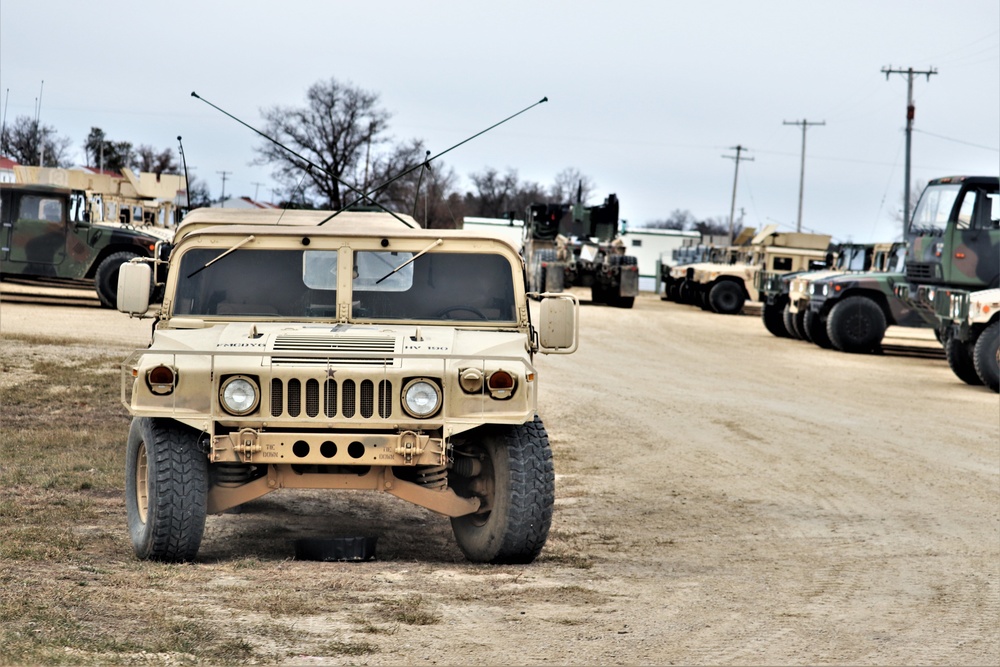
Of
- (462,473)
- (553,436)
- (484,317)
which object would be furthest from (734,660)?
(553,436)

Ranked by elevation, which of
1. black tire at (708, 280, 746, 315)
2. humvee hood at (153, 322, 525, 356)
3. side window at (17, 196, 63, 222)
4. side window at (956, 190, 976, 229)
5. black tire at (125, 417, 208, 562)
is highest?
side window at (956, 190, 976, 229)

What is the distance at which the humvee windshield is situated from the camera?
709cm

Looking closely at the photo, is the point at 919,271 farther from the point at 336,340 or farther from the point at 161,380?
the point at 161,380

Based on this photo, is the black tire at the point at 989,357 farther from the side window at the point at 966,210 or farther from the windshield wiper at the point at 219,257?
the windshield wiper at the point at 219,257

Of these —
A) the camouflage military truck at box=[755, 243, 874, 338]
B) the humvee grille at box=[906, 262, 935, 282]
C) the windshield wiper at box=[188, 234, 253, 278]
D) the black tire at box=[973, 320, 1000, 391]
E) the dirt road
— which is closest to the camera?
the dirt road

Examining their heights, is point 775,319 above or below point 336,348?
below

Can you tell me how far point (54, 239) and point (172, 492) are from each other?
63.4 feet

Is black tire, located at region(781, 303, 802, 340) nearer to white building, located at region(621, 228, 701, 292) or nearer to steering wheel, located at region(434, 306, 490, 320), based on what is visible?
steering wheel, located at region(434, 306, 490, 320)

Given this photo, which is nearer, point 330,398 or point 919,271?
point 330,398

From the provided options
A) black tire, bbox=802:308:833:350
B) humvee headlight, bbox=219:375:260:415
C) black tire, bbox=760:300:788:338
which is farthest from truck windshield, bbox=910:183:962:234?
humvee headlight, bbox=219:375:260:415

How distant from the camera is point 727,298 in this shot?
35281mm

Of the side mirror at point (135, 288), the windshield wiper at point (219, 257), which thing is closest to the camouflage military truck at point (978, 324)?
the windshield wiper at point (219, 257)

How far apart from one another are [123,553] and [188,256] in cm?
151

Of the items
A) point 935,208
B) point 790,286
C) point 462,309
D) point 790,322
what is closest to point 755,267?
point 790,322
